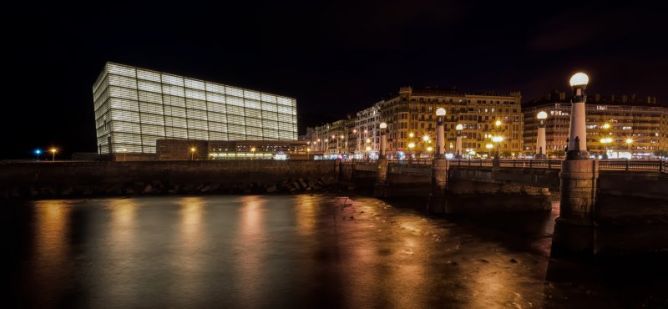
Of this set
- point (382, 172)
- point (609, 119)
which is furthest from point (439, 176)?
point (609, 119)

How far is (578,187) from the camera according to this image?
19094 mm

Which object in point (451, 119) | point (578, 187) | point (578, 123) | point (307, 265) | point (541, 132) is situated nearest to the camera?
point (578, 187)

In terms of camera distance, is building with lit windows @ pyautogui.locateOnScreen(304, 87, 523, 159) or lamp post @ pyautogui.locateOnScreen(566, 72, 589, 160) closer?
lamp post @ pyautogui.locateOnScreen(566, 72, 589, 160)

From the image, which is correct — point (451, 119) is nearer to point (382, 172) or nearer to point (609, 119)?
point (609, 119)

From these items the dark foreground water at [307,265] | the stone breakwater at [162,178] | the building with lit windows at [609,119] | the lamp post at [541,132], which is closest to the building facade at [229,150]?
the stone breakwater at [162,178]

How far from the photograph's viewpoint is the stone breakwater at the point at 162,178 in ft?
195

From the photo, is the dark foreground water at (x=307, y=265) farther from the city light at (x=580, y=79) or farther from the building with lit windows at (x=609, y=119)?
the building with lit windows at (x=609, y=119)

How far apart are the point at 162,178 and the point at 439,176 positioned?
149ft

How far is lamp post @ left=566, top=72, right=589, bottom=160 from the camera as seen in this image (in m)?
19.2

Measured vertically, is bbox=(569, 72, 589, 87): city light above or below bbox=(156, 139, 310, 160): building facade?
above

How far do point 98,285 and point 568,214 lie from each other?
19375 mm

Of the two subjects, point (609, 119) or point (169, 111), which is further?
point (609, 119)

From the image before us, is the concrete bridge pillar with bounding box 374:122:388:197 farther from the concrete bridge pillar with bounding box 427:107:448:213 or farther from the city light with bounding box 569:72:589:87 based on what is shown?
the city light with bounding box 569:72:589:87

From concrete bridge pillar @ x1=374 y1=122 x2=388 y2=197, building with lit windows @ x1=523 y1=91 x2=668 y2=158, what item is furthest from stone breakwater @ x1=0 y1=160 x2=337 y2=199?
building with lit windows @ x1=523 y1=91 x2=668 y2=158
